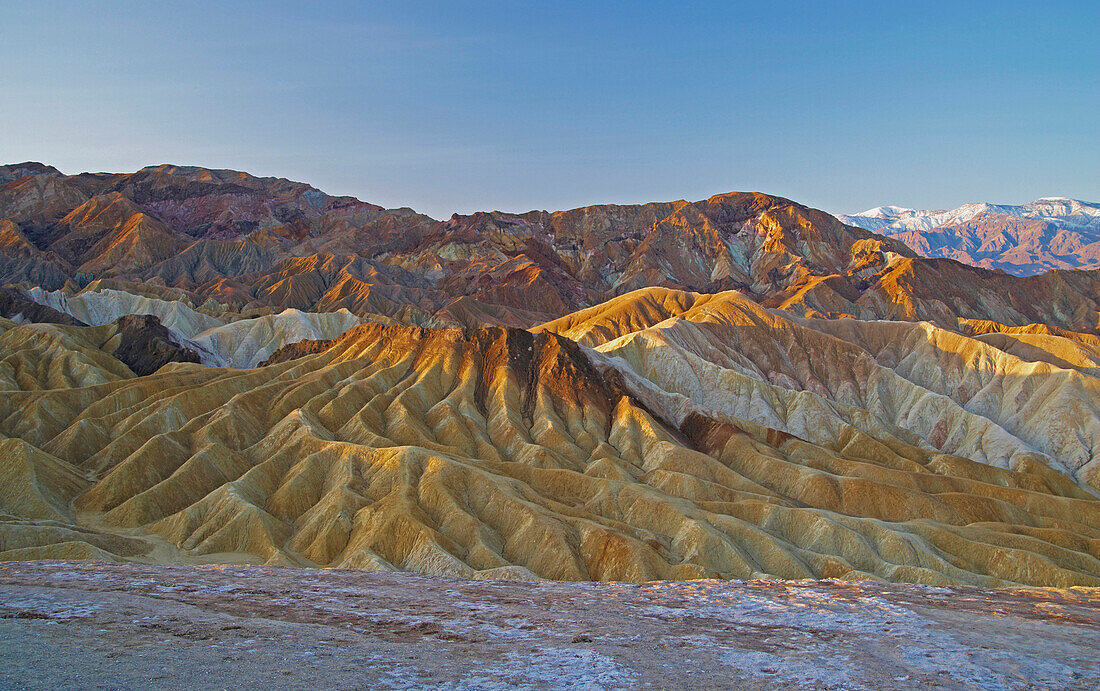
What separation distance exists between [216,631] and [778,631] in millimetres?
14065

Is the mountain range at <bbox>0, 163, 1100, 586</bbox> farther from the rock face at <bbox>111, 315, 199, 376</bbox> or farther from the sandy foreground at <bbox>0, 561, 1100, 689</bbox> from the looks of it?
the sandy foreground at <bbox>0, 561, 1100, 689</bbox>

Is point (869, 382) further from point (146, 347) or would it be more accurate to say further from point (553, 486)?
point (146, 347)

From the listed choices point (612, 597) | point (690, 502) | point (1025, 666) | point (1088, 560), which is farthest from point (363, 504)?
point (1088, 560)

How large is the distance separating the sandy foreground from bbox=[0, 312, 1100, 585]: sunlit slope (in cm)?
2847

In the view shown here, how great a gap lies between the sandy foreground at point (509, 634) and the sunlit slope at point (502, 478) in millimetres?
28471

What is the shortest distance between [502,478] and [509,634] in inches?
1839

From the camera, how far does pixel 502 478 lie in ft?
214

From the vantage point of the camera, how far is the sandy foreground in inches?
604

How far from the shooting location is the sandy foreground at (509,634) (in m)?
15.3

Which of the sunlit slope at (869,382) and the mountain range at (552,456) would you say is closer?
the mountain range at (552,456)

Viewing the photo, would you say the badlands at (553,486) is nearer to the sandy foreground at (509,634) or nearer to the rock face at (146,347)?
the sandy foreground at (509,634)

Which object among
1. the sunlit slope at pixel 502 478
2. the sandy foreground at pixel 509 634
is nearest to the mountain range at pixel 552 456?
the sunlit slope at pixel 502 478

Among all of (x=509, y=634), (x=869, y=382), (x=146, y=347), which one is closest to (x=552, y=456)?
(x=509, y=634)

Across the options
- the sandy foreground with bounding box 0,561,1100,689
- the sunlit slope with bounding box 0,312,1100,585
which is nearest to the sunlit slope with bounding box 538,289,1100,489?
the sunlit slope with bounding box 0,312,1100,585
